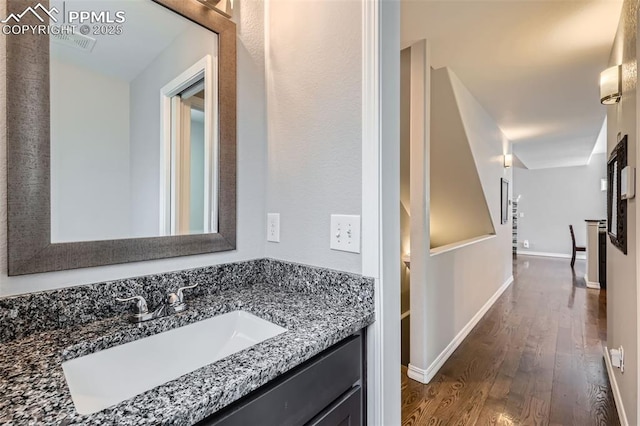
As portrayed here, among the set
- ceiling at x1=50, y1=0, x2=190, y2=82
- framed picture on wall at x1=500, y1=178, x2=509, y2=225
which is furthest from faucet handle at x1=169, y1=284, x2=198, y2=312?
framed picture on wall at x1=500, y1=178, x2=509, y2=225

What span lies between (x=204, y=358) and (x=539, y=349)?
287 cm

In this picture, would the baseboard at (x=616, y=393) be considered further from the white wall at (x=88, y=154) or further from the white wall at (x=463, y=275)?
the white wall at (x=88, y=154)

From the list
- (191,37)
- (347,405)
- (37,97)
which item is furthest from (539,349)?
(37,97)

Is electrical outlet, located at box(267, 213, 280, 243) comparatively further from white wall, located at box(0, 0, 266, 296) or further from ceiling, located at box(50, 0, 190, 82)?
ceiling, located at box(50, 0, 190, 82)

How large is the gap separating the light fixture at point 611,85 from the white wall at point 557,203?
652 cm

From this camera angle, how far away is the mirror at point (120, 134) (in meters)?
0.74

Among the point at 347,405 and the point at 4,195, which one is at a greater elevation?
the point at 4,195

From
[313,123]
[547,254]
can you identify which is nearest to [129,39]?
[313,123]

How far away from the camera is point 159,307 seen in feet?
2.95

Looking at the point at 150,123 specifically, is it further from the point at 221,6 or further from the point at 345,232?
the point at 345,232

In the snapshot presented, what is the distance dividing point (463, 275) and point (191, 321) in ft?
8.46

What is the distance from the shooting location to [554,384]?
2051 millimetres

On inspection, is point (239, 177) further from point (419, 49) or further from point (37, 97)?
point (419, 49)

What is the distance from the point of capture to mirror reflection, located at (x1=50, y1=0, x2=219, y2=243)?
2.67 feet
